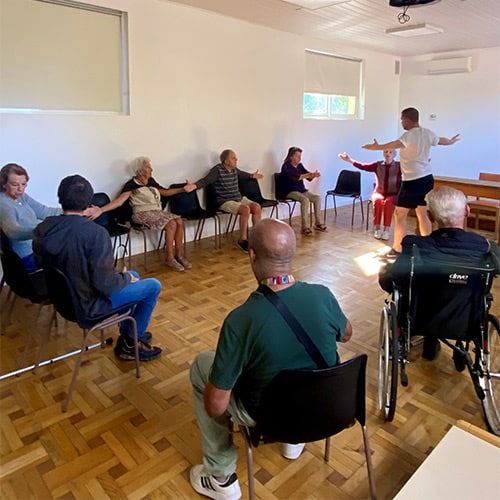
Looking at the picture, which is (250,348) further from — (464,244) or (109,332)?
(109,332)

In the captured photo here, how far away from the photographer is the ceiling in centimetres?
458

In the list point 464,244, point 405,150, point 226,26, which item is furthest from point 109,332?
point 226,26

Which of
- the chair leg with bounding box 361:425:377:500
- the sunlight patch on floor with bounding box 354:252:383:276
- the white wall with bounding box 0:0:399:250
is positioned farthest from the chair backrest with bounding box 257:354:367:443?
the white wall with bounding box 0:0:399:250

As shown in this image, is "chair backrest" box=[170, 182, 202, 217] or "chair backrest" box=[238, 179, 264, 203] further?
"chair backrest" box=[238, 179, 264, 203]

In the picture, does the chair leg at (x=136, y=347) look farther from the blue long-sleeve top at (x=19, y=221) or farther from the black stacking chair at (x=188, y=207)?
the black stacking chair at (x=188, y=207)

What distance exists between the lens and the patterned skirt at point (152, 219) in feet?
14.4

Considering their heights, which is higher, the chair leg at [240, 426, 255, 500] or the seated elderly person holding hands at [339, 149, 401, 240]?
the seated elderly person holding hands at [339, 149, 401, 240]

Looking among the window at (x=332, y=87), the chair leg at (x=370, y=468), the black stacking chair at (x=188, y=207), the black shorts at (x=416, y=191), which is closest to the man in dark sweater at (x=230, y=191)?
the black stacking chair at (x=188, y=207)

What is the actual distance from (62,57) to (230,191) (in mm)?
2140

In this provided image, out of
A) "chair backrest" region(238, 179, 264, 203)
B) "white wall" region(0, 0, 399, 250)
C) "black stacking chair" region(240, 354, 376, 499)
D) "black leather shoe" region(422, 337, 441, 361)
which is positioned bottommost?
"black leather shoe" region(422, 337, 441, 361)

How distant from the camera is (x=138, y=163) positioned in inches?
177

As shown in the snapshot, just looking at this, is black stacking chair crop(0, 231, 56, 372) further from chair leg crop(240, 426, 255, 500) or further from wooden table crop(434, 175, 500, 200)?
wooden table crop(434, 175, 500, 200)

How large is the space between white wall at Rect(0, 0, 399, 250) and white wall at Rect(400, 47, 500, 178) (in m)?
1.99

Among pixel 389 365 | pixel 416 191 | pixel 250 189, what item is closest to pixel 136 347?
pixel 389 365
